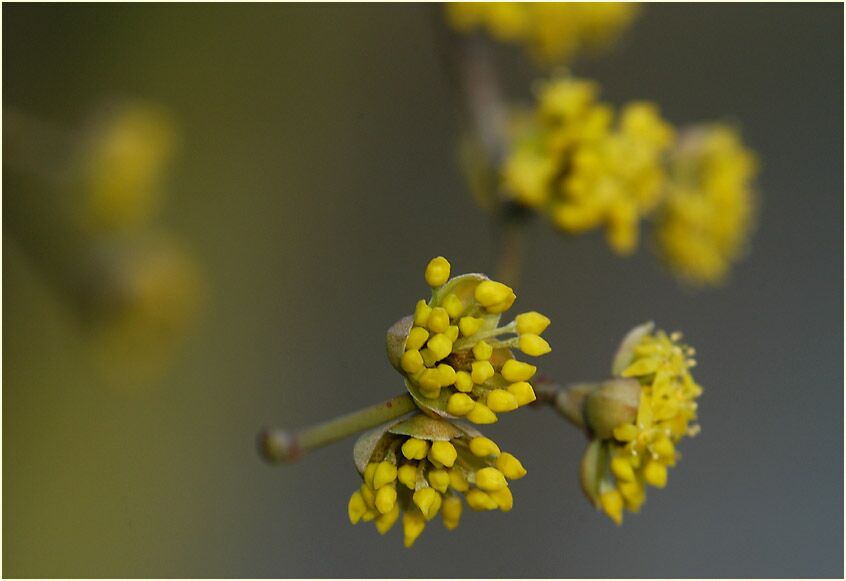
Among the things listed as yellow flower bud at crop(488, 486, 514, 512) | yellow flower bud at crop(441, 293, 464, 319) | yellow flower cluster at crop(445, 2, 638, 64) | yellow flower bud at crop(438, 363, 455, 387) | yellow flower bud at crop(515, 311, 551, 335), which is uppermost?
yellow flower cluster at crop(445, 2, 638, 64)

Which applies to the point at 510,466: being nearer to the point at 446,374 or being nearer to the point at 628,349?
the point at 446,374

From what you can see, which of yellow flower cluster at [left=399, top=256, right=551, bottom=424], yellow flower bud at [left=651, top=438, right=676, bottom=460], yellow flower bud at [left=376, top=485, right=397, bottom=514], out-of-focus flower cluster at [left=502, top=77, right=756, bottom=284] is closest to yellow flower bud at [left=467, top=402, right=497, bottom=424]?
yellow flower cluster at [left=399, top=256, right=551, bottom=424]

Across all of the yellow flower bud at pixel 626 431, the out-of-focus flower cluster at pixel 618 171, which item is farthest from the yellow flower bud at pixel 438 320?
the out-of-focus flower cluster at pixel 618 171

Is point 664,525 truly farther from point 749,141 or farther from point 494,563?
point 749,141

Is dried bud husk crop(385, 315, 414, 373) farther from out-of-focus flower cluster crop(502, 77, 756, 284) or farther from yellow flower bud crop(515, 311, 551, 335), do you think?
out-of-focus flower cluster crop(502, 77, 756, 284)

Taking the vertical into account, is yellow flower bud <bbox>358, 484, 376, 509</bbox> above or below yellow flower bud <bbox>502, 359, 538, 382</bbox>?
below

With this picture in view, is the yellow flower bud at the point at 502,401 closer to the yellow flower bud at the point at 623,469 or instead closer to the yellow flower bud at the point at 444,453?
the yellow flower bud at the point at 444,453

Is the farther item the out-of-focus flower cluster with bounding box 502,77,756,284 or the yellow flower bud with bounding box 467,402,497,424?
the out-of-focus flower cluster with bounding box 502,77,756,284
